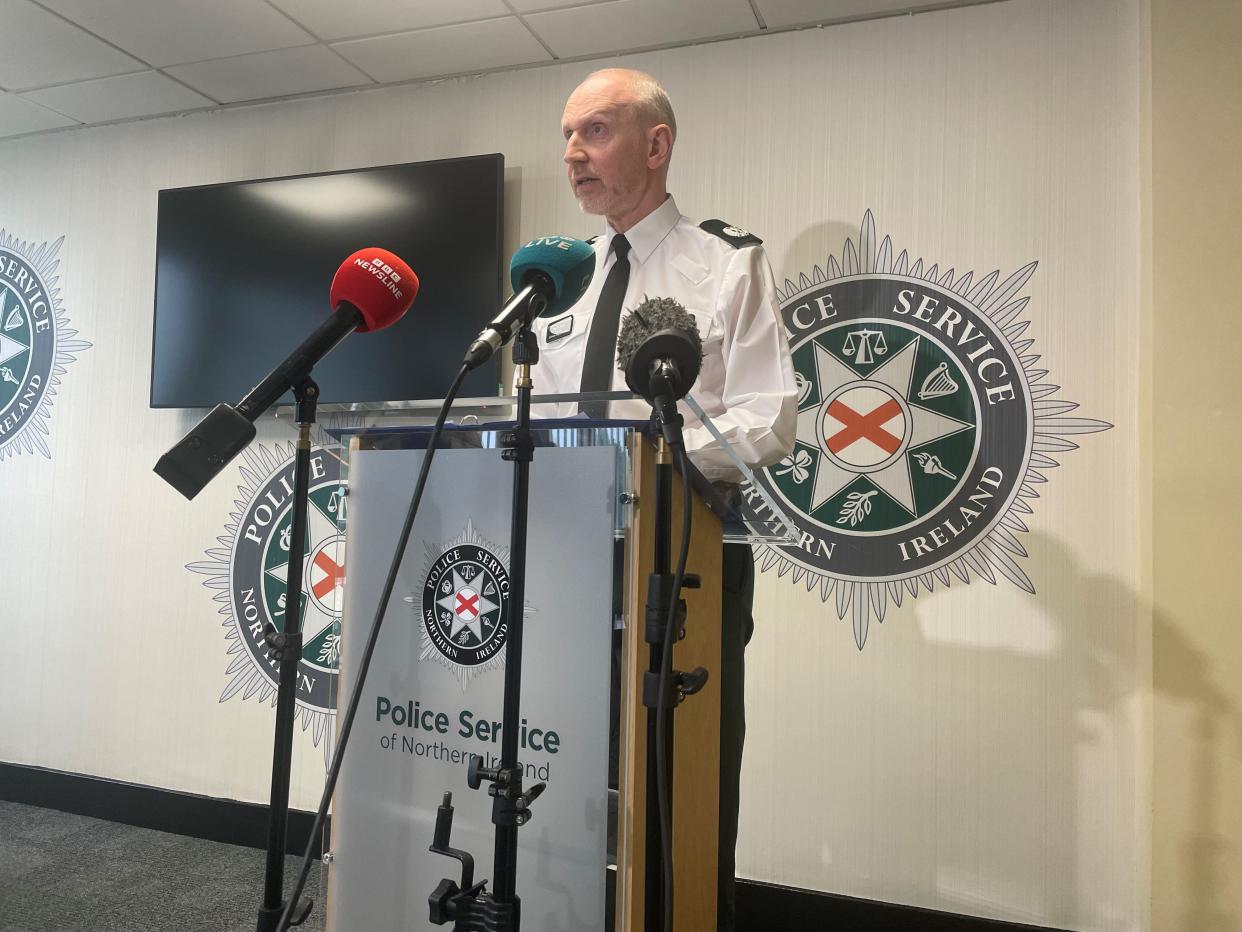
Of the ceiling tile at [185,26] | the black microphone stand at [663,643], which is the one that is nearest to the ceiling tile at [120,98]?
the ceiling tile at [185,26]

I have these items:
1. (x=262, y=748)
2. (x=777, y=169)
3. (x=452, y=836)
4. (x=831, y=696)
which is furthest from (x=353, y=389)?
(x=452, y=836)

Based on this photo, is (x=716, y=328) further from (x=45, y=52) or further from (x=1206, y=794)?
(x=45, y=52)

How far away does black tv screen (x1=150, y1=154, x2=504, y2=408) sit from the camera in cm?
277

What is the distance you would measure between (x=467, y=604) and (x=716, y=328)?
2.59ft

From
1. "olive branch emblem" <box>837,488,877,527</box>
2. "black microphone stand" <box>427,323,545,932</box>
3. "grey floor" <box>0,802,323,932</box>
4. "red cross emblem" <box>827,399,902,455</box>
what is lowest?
"grey floor" <box>0,802,323,932</box>

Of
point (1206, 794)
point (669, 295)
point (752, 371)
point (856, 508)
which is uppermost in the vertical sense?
point (669, 295)

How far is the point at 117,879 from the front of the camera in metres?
2.62

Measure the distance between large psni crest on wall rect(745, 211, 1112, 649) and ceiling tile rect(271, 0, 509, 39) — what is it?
123 cm

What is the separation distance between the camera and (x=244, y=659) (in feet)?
10.0

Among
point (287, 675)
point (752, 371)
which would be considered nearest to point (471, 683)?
point (287, 675)

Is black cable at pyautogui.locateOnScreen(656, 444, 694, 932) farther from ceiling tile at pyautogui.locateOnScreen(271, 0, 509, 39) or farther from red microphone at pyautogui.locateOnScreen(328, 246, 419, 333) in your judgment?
ceiling tile at pyautogui.locateOnScreen(271, 0, 509, 39)

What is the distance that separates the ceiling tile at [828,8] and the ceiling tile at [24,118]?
2675 millimetres

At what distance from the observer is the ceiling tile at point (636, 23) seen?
2473 millimetres

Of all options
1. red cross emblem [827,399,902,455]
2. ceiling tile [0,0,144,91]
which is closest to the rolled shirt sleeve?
red cross emblem [827,399,902,455]
